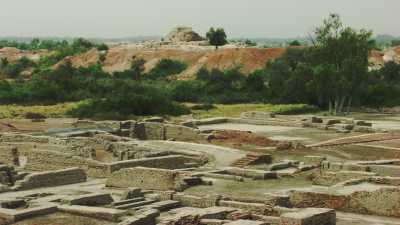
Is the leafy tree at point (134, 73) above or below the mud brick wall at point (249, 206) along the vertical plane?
above

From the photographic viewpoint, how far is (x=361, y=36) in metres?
46.1

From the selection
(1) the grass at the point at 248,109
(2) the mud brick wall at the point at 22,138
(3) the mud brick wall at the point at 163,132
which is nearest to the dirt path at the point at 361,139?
(3) the mud brick wall at the point at 163,132

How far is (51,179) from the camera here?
21.3m

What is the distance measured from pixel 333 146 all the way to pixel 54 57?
74.6 m

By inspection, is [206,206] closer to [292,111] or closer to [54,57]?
[292,111]

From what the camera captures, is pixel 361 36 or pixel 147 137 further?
pixel 361 36

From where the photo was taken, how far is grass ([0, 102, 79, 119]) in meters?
45.7

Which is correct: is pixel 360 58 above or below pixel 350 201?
Answer: above

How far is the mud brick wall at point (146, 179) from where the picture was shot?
66.5 feet

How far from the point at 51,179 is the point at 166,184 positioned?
3339mm

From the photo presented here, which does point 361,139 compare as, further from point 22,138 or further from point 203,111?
point 203,111

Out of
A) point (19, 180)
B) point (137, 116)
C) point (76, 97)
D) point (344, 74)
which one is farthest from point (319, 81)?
point (19, 180)

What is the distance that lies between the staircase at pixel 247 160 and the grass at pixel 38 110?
73.3 feet

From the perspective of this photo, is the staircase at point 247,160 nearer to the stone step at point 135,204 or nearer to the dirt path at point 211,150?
the dirt path at point 211,150
